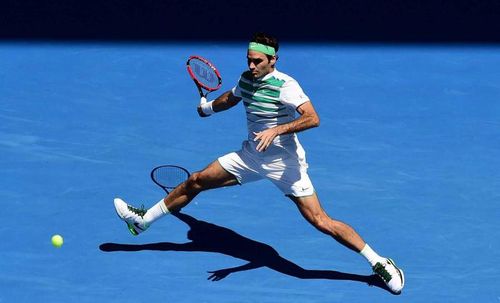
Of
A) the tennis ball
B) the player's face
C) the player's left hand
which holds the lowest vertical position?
the tennis ball

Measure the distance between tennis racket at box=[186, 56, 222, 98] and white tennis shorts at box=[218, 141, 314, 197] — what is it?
94 cm

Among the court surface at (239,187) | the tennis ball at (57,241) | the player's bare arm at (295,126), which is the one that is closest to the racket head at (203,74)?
the court surface at (239,187)

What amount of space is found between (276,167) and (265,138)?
675mm

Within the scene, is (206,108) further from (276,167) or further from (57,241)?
(57,241)

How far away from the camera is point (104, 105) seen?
46.1 feet

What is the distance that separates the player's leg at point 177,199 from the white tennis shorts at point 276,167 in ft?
0.34

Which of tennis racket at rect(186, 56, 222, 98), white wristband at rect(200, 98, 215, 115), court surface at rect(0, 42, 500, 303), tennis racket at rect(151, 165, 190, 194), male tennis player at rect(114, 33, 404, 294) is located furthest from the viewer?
tennis racket at rect(151, 165, 190, 194)

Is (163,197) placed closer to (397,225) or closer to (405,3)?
(397,225)

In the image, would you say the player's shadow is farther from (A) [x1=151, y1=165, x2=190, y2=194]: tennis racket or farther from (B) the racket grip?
(B) the racket grip

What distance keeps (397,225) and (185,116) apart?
306 cm

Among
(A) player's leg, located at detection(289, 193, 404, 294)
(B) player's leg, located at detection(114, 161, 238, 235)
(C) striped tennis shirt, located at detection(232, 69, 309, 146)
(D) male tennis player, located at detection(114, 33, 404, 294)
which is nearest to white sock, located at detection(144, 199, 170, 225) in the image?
(B) player's leg, located at detection(114, 161, 238, 235)

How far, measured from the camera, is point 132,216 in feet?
37.4

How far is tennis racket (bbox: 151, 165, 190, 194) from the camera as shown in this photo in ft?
40.4

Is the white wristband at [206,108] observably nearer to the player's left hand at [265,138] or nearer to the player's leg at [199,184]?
the player's leg at [199,184]
